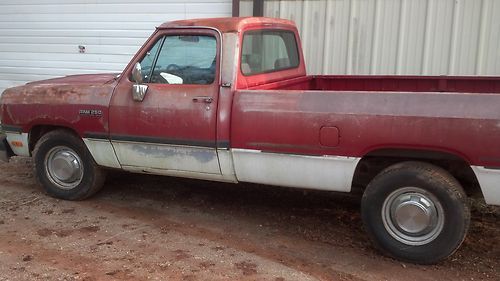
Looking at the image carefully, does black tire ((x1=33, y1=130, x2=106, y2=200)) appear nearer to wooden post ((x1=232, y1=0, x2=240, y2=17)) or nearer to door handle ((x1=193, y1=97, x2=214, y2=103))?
door handle ((x1=193, y1=97, x2=214, y2=103))

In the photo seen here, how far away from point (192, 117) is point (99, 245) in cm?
129

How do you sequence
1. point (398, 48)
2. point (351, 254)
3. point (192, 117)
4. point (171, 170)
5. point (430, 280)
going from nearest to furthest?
point (430, 280)
point (351, 254)
point (192, 117)
point (171, 170)
point (398, 48)

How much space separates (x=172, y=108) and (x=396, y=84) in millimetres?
2318

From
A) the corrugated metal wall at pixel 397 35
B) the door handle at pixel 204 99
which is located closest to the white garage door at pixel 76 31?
the corrugated metal wall at pixel 397 35

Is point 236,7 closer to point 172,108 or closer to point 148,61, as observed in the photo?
point 148,61

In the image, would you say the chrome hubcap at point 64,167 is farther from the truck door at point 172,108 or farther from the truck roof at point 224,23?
the truck roof at point 224,23

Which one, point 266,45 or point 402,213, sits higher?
point 266,45

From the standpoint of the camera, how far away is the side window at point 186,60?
4586 mm

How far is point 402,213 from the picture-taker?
13.0 feet

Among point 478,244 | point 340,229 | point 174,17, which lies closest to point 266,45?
point 340,229

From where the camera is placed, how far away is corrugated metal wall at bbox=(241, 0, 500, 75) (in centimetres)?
668

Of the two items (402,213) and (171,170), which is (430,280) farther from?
(171,170)

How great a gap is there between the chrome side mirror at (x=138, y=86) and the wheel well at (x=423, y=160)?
198cm

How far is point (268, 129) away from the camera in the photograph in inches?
166
